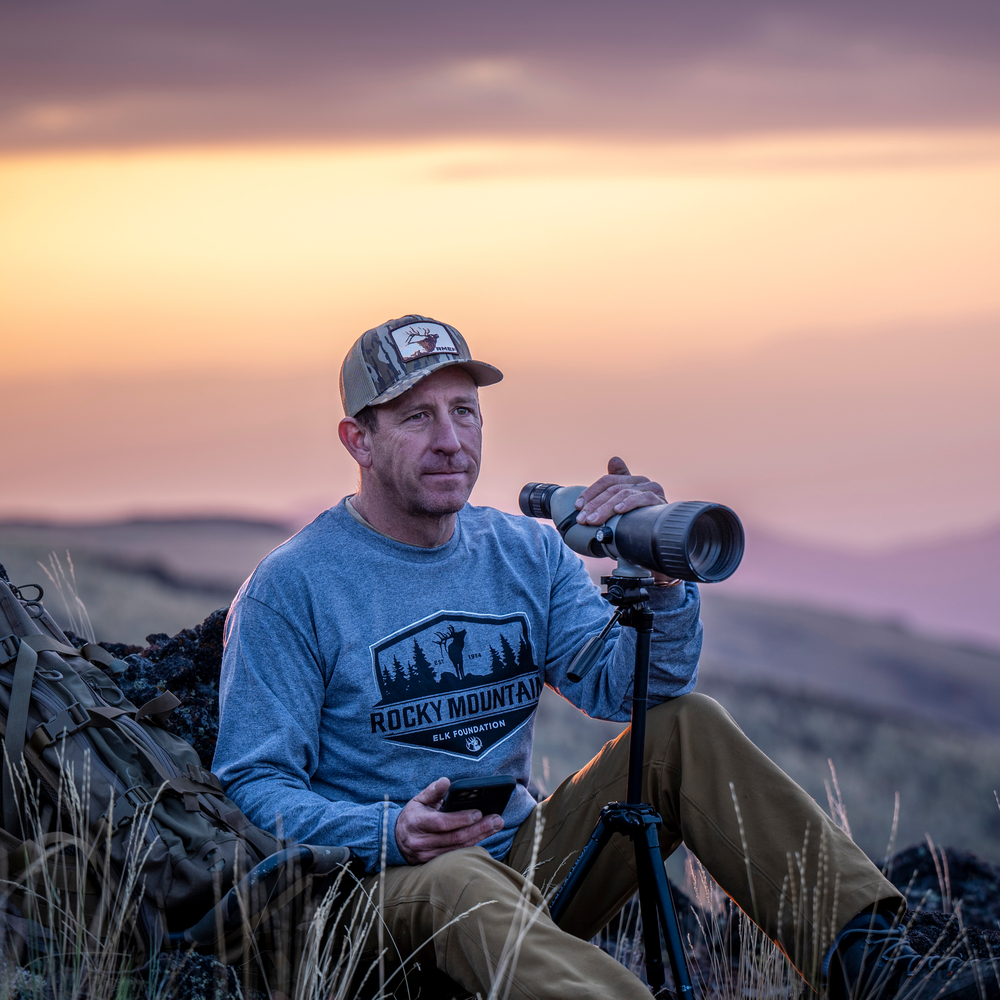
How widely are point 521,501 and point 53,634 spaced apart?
1.47 meters

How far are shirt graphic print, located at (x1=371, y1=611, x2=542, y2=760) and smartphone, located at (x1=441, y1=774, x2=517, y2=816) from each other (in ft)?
1.50

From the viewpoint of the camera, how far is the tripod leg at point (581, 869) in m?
2.82

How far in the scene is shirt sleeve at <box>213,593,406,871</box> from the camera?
2.81m

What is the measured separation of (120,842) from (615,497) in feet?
5.09

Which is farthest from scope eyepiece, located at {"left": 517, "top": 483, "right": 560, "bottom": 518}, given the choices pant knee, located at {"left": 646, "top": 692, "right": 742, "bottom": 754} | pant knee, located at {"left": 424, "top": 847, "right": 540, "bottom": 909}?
pant knee, located at {"left": 424, "top": 847, "right": 540, "bottom": 909}

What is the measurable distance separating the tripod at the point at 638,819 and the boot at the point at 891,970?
0.44 m

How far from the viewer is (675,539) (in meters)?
2.65

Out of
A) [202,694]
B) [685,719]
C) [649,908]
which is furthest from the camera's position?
[202,694]

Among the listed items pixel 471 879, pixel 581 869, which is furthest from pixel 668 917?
pixel 471 879

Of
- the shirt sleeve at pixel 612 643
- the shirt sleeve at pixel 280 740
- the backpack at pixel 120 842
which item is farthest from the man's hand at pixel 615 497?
the backpack at pixel 120 842

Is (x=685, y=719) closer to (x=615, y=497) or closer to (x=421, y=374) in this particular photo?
(x=615, y=497)

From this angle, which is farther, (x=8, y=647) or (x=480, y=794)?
(x=8, y=647)

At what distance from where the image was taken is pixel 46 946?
2.63 m

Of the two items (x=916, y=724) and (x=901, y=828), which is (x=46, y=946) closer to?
(x=901, y=828)
